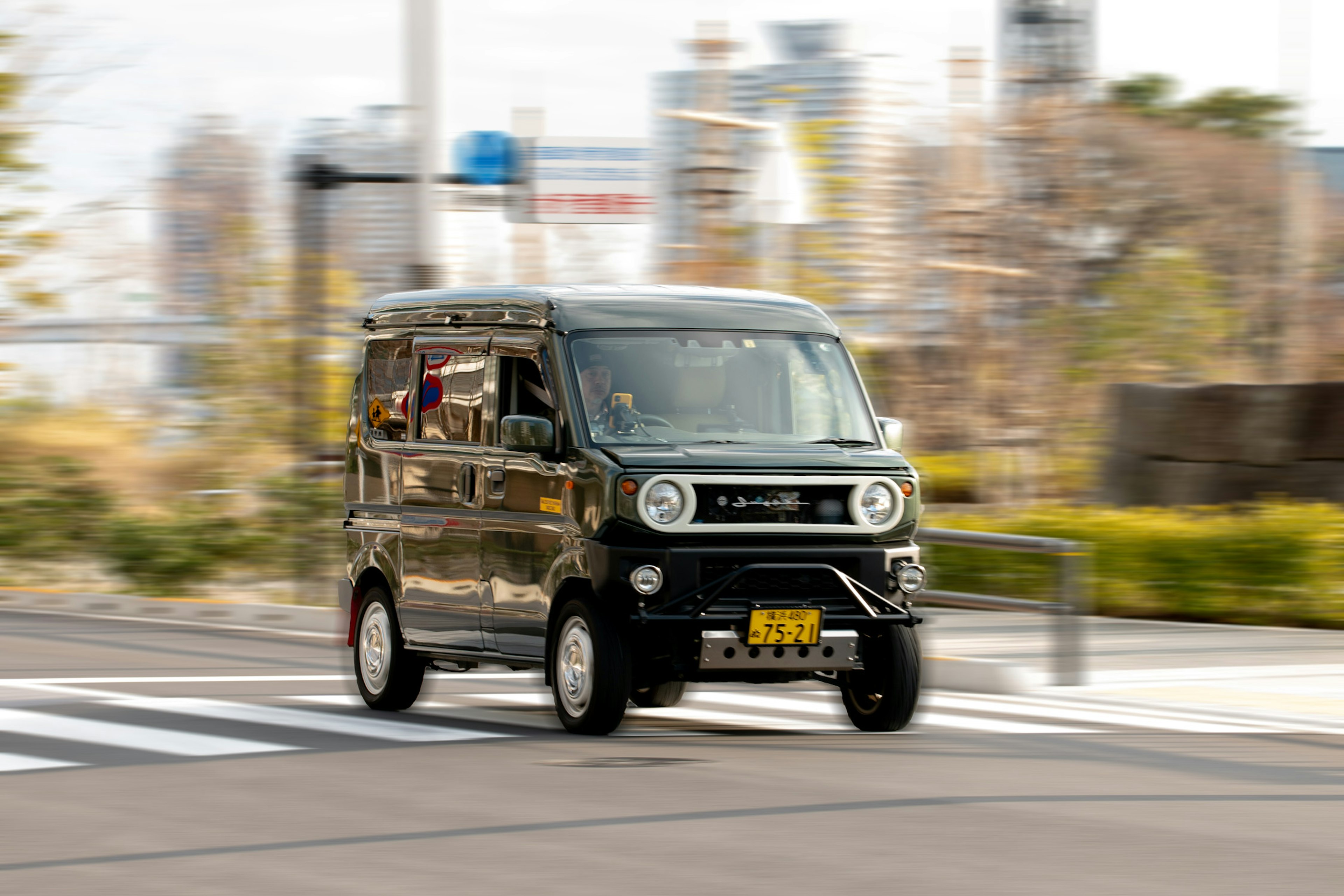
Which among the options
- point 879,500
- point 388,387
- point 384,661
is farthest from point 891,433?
point 384,661

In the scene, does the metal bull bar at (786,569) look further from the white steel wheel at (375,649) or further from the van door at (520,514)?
the white steel wheel at (375,649)

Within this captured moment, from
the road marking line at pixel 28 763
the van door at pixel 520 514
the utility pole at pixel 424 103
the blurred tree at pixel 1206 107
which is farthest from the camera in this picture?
the blurred tree at pixel 1206 107

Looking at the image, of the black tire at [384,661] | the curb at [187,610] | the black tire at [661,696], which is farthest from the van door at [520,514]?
the curb at [187,610]

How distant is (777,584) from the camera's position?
33.1 feet

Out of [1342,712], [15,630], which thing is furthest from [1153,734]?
[15,630]

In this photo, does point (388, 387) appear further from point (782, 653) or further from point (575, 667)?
point (782, 653)

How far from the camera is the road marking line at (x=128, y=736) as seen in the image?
10.1 m

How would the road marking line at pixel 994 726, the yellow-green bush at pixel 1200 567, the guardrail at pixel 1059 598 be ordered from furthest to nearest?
the yellow-green bush at pixel 1200 567, the guardrail at pixel 1059 598, the road marking line at pixel 994 726

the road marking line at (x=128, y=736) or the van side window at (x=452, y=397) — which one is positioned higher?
the van side window at (x=452, y=397)

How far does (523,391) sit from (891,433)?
2.00 meters

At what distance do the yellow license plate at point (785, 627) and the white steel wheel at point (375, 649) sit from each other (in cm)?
295

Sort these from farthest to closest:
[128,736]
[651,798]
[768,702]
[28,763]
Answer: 1. [768,702]
2. [128,736]
3. [28,763]
4. [651,798]

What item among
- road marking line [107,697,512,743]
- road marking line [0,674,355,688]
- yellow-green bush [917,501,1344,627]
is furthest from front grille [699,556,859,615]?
yellow-green bush [917,501,1344,627]

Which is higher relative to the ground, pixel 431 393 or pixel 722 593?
pixel 431 393
